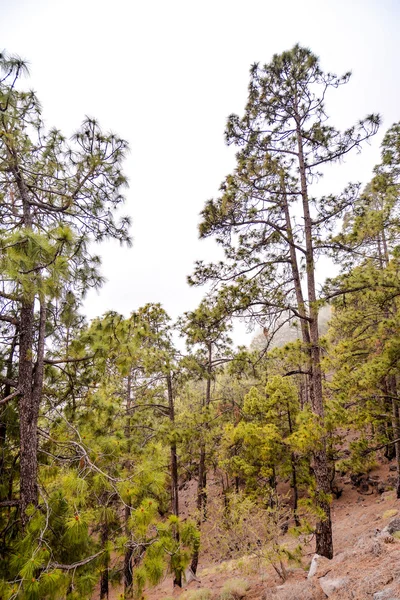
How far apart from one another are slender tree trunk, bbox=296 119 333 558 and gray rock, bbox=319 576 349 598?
133 cm

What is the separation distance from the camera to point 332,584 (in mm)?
4590

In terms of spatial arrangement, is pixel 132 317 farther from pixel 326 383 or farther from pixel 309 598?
pixel 326 383

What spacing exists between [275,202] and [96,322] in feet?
17.3

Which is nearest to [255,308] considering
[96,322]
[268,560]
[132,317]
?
[132,317]

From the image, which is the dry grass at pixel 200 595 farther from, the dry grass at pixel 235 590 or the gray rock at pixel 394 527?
the gray rock at pixel 394 527

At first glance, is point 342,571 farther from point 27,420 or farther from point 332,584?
point 27,420

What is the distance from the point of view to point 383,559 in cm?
459

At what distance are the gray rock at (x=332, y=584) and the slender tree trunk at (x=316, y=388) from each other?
1327mm

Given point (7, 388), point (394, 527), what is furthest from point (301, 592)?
point (7, 388)

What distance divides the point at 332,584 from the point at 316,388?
3.23 meters

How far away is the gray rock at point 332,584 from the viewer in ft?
14.6

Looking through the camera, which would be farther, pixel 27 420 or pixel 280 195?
pixel 280 195

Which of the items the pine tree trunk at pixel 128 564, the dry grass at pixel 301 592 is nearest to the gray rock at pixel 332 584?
the dry grass at pixel 301 592

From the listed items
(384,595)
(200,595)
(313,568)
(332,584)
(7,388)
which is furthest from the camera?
(200,595)
